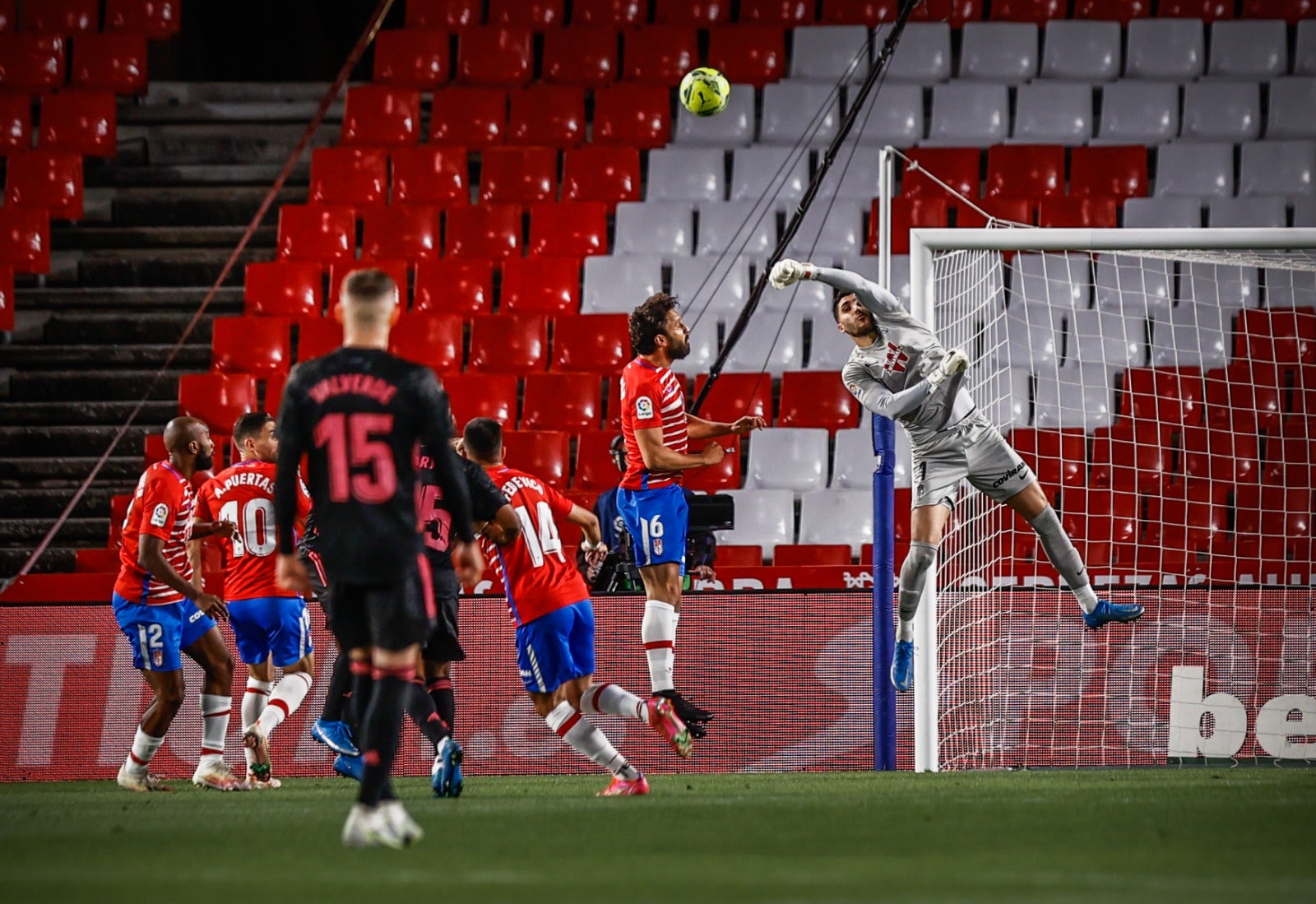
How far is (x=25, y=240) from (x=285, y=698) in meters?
7.34

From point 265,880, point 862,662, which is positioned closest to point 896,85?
point 862,662

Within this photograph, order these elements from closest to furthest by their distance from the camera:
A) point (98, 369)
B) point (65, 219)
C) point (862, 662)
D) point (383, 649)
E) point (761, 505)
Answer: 1. point (383, 649)
2. point (862, 662)
3. point (761, 505)
4. point (98, 369)
5. point (65, 219)

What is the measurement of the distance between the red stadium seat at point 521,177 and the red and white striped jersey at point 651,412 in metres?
6.52

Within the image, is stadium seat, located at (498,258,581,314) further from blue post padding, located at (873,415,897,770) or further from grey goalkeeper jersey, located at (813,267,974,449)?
grey goalkeeper jersey, located at (813,267,974,449)

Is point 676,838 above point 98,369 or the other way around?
the other way around

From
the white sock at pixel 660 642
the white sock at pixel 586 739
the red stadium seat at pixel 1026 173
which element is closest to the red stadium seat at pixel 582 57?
the red stadium seat at pixel 1026 173

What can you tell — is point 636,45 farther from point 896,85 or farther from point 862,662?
point 862,662

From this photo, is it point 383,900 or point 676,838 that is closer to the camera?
point 383,900

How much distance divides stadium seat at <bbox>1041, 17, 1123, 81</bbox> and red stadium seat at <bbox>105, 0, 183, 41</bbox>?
343 inches

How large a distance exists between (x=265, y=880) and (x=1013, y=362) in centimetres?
910

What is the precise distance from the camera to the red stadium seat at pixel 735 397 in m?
12.1

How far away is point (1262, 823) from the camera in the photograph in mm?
4723

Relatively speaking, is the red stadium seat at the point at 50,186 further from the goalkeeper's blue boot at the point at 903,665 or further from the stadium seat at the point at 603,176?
the goalkeeper's blue boot at the point at 903,665

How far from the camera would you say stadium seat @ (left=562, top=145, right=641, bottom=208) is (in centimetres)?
1395
